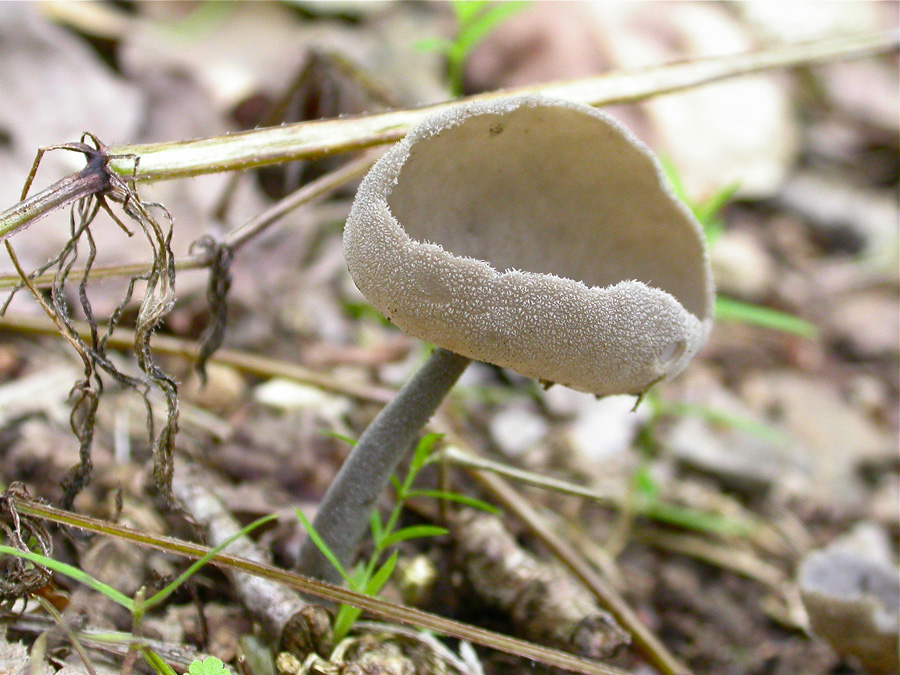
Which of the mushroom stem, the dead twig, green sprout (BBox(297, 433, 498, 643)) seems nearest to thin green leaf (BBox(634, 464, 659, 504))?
the dead twig

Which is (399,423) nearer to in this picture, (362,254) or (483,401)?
(362,254)

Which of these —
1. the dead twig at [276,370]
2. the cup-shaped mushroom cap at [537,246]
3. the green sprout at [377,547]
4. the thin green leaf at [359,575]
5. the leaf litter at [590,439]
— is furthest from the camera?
the dead twig at [276,370]

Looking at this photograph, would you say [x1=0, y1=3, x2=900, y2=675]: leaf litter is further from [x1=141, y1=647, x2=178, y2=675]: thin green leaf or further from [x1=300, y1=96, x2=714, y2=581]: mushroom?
[x1=300, y1=96, x2=714, y2=581]: mushroom

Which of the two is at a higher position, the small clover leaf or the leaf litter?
the leaf litter

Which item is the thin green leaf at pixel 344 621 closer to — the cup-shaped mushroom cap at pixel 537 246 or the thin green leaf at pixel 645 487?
the cup-shaped mushroom cap at pixel 537 246

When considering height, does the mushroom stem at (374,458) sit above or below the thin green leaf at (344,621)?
above

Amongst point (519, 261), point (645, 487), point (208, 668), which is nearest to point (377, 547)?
point (208, 668)

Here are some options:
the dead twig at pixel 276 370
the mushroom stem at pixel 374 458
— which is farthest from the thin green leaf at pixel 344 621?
the dead twig at pixel 276 370
